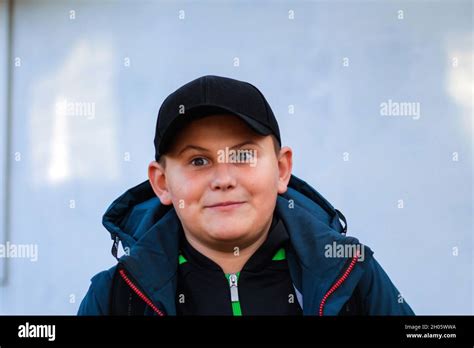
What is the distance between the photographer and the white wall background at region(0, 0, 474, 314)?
1394 mm

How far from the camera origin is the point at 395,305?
4.11ft

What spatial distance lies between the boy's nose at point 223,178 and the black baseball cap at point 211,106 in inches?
4.1

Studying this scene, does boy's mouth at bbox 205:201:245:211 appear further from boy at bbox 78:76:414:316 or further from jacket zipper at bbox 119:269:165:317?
jacket zipper at bbox 119:269:165:317

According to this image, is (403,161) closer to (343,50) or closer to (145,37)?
(343,50)

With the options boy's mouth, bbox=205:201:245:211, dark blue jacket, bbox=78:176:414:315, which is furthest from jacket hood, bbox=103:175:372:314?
boy's mouth, bbox=205:201:245:211

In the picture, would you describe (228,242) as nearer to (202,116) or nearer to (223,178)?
(223,178)

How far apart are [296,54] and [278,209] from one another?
448 mm

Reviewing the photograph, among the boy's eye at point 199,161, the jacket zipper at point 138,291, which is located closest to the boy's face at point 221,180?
the boy's eye at point 199,161

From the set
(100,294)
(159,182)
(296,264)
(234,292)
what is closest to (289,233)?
(296,264)

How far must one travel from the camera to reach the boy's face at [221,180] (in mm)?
1173

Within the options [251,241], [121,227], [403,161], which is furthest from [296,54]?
[121,227]

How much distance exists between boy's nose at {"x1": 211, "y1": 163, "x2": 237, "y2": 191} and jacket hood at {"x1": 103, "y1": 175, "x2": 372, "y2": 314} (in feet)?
0.47

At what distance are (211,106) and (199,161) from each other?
13 cm

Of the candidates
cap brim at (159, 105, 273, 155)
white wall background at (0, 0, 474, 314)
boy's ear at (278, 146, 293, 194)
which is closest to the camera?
cap brim at (159, 105, 273, 155)
